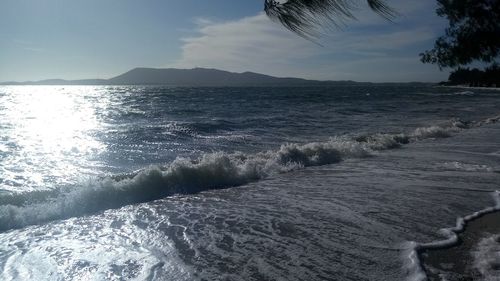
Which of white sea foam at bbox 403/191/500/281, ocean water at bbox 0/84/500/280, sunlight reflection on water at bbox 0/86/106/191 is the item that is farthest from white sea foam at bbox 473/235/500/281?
sunlight reflection on water at bbox 0/86/106/191

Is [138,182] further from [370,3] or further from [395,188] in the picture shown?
[370,3]

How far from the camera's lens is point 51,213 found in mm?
7582

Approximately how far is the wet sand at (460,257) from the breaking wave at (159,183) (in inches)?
212

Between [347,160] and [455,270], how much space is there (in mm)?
8638

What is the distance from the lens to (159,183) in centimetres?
959

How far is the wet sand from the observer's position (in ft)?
15.1

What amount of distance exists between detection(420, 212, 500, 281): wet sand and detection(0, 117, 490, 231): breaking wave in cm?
539

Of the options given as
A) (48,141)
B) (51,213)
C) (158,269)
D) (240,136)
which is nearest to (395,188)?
(158,269)

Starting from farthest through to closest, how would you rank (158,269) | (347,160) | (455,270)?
(347,160) → (158,269) → (455,270)

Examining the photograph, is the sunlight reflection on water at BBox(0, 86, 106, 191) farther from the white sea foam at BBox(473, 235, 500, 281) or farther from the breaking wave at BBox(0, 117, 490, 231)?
the white sea foam at BBox(473, 235, 500, 281)

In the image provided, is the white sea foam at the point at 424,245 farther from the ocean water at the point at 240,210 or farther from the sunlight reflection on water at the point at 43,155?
the sunlight reflection on water at the point at 43,155

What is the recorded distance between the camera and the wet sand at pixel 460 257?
182 inches

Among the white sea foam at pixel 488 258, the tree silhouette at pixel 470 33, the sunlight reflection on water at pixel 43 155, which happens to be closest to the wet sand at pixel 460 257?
the white sea foam at pixel 488 258

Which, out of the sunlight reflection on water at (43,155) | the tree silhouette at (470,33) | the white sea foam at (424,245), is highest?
the tree silhouette at (470,33)
